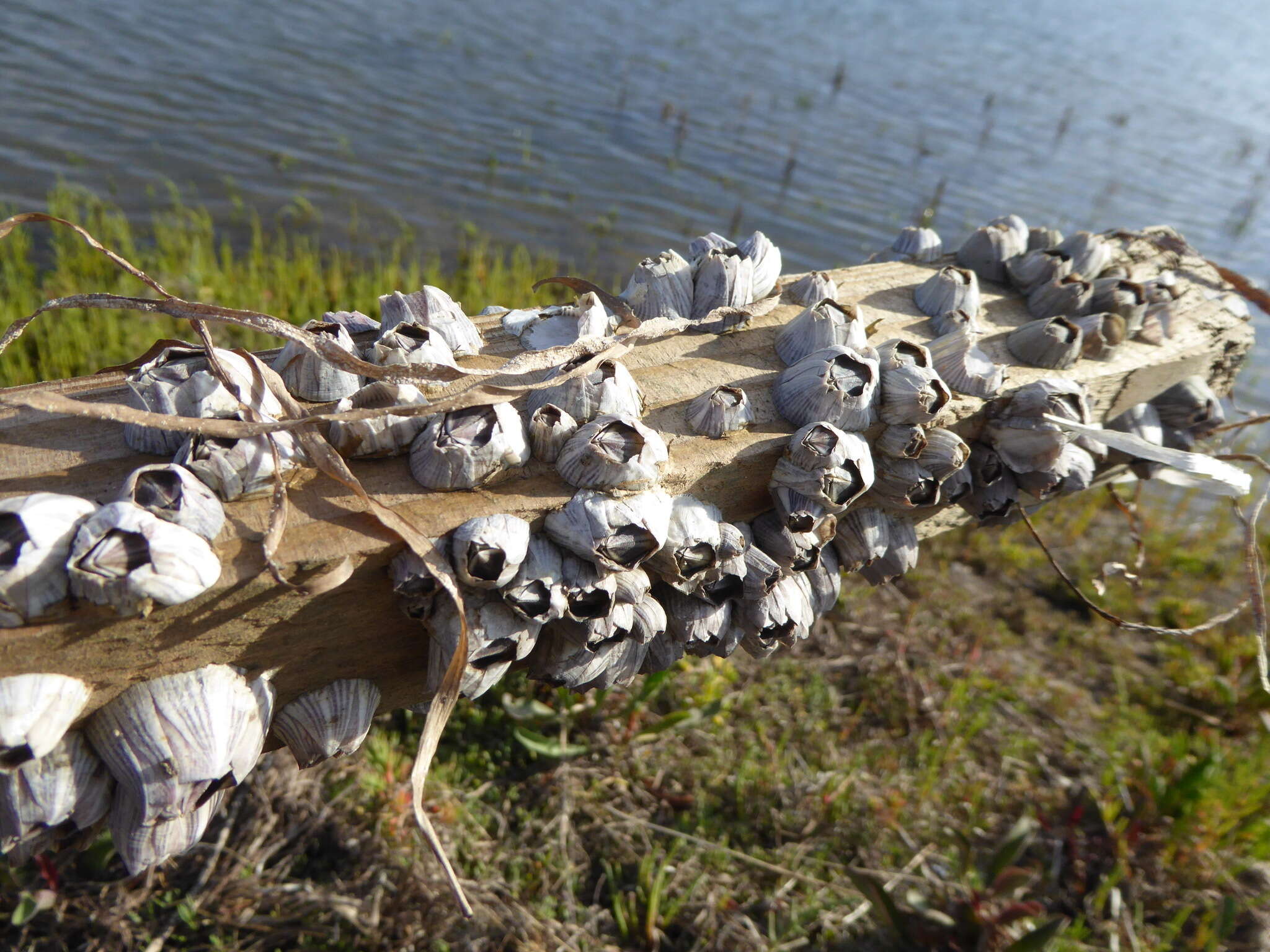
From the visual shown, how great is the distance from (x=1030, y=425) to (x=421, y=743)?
3.81 feet

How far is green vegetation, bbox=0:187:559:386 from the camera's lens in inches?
162

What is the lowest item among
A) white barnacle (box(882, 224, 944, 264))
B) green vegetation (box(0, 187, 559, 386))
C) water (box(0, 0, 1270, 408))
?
green vegetation (box(0, 187, 559, 386))

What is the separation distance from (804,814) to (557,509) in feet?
6.07

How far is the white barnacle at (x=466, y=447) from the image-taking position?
3.61 ft

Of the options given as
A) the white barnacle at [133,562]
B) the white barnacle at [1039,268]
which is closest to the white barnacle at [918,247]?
the white barnacle at [1039,268]

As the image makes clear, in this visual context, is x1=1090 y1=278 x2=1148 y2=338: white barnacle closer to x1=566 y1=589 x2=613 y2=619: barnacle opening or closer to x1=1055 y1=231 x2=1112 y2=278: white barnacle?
x1=1055 y1=231 x2=1112 y2=278: white barnacle

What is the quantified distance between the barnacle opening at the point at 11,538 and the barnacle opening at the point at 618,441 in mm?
648

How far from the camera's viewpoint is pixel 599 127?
8.68m

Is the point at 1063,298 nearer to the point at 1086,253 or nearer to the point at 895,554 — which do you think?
the point at 1086,253

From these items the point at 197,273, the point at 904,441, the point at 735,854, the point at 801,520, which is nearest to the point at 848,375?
the point at 904,441

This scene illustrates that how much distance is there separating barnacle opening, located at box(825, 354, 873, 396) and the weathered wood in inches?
4.2

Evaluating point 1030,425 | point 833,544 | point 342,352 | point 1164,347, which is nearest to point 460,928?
point 833,544

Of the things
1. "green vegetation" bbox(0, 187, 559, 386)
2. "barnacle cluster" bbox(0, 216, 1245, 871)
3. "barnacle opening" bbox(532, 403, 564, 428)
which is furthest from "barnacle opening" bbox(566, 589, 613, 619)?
"green vegetation" bbox(0, 187, 559, 386)

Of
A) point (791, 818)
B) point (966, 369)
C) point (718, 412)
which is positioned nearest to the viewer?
point (718, 412)
